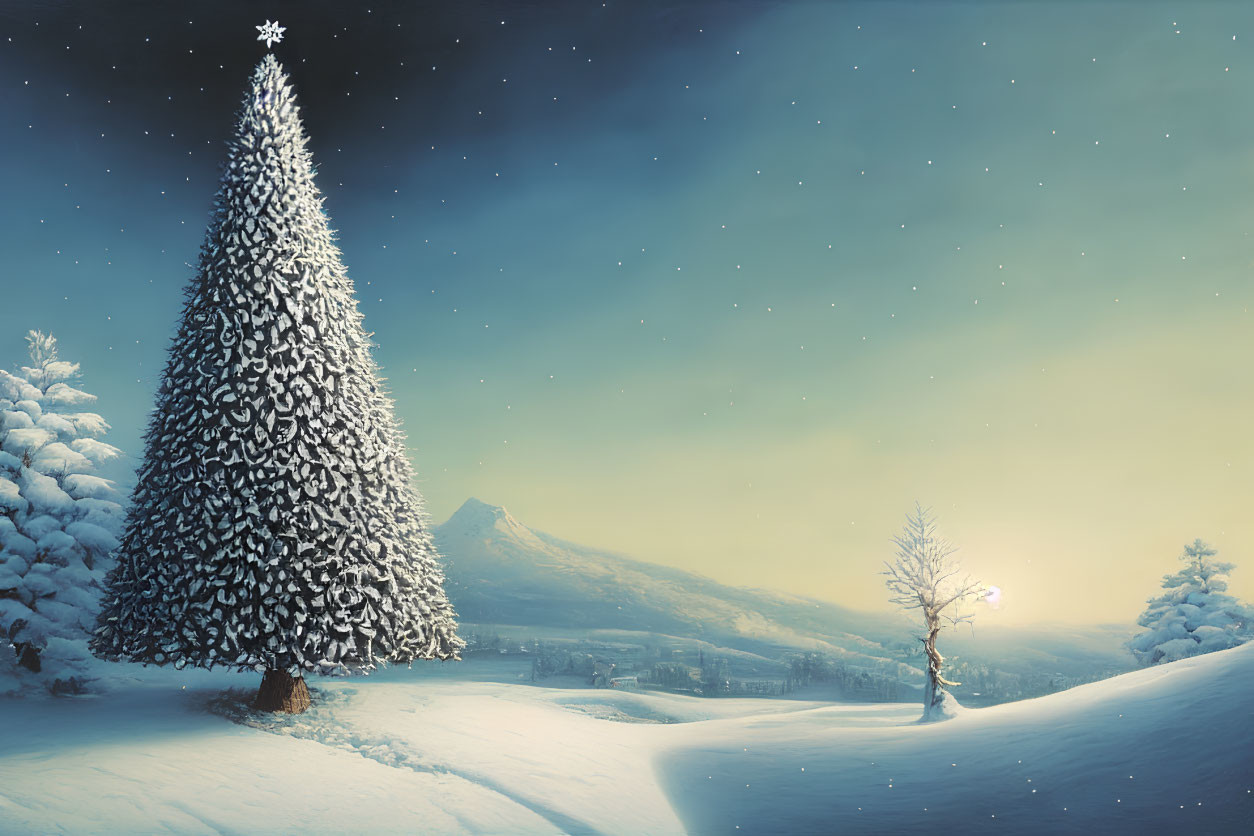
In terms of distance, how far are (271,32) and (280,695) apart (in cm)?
1113

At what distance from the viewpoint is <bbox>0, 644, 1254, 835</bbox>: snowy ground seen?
24.1 feet

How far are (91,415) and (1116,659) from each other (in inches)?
1203

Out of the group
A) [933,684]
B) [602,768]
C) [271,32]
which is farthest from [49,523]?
[933,684]

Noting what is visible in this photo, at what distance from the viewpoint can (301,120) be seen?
12430 millimetres

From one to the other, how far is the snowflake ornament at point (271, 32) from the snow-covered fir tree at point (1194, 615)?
87.4 ft

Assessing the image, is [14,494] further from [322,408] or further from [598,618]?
[598,618]

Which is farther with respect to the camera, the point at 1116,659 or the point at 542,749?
the point at 1116,659

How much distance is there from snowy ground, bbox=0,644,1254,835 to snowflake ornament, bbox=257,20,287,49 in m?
11.2

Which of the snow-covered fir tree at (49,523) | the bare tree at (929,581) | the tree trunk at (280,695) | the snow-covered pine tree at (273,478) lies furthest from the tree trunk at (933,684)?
the snow-covered fir tree at (49,523)

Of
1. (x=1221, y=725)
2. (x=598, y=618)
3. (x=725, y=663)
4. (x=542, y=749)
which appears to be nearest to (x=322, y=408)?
(x=542, y=749)

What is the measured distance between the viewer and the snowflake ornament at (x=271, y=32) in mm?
11555

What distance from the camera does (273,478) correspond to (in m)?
10.5

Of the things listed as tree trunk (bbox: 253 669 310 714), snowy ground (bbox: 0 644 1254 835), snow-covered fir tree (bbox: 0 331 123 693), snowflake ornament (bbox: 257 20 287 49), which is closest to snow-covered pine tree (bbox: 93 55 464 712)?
tree trunk (bbox: 253 669 310 714)

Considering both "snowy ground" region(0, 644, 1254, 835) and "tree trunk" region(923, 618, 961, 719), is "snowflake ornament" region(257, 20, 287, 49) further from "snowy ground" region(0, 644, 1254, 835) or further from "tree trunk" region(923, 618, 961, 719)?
"tree trunk" region(923, 618, 961, 719)
